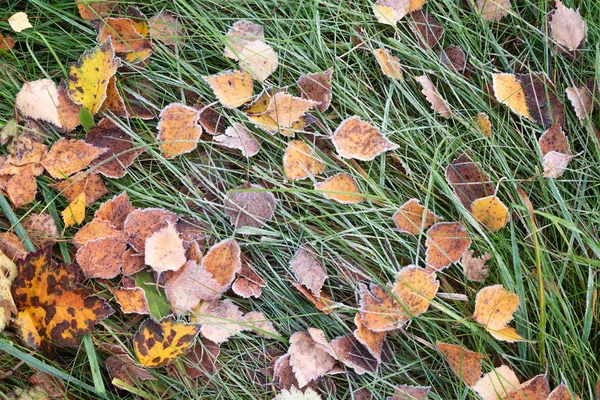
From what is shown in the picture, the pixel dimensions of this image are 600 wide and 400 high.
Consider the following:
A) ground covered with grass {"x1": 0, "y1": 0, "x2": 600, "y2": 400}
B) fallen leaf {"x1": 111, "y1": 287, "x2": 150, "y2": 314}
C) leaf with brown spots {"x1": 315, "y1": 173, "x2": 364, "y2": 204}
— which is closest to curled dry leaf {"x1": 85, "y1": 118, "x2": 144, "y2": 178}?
ground covered with grass {"x1": 0, "y1": 0, "x2": 600, "y2": 400}

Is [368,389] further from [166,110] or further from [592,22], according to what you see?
[592,22]

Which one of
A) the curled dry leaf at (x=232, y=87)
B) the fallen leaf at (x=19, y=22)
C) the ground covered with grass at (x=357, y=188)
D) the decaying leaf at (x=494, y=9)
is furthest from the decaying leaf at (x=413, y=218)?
the fallen leaf at (x=19, y=22)

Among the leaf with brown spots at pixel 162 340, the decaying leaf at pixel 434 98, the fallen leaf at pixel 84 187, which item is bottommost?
the leaf with brown spots at pixel 162 340

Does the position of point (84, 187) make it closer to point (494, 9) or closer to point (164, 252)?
point (164, 252)

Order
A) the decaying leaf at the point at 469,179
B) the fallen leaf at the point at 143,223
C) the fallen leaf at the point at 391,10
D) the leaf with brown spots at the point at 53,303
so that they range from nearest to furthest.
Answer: the leaf with brown spots at the point at 53,303
the fallen leaf at the point at 143,223
the decaying leaf at the point at 469,179
the fallen leaf at the point at 391,10

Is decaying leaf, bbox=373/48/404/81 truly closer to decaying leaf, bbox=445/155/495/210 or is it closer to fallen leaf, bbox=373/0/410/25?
fallen leaf, bbox=373/0/410/25

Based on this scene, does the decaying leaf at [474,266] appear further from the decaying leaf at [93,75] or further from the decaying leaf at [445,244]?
the decaying leaf at [93,75]
